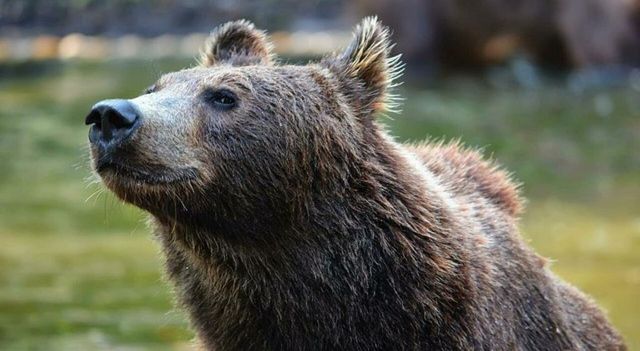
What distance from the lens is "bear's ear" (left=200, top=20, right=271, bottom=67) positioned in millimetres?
6863

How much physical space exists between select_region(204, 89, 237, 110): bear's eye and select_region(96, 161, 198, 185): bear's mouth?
0.45 meters

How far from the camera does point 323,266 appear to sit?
19.6 feet

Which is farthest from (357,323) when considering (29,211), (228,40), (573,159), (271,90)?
(573,159)

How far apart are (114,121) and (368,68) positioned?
4.82 feet

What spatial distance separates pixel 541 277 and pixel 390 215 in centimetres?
103

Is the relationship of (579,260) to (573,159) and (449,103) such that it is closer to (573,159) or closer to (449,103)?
(573,159)

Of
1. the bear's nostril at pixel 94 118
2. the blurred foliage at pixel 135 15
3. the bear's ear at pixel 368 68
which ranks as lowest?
the bear's nostril at pixel 94 118

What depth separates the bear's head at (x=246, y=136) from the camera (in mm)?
5578

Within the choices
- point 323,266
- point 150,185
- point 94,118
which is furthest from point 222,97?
point 323,266

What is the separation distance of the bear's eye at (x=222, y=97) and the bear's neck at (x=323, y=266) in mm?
508

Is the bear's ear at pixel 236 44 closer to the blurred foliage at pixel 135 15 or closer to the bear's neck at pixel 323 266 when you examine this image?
the bear's neck at pixel 323 266

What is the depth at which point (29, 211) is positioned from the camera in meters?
13.0

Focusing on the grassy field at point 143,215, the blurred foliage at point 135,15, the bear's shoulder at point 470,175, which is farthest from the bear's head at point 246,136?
the blurred foliage at point 135,15

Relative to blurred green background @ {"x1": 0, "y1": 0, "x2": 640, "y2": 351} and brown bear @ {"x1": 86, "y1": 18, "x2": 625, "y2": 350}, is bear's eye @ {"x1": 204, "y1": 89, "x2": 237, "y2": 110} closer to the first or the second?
brown bear @ {"x1": 86, "y1": 18, "x2": 625, "y2": 350}
